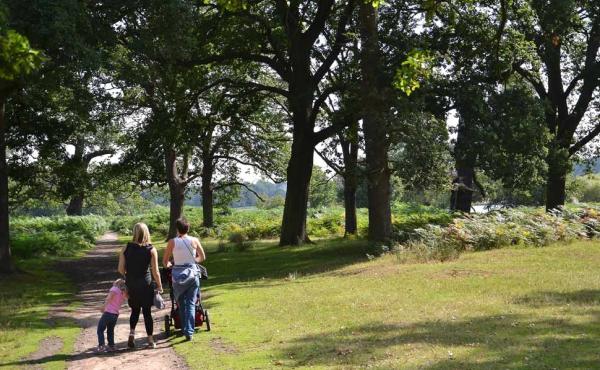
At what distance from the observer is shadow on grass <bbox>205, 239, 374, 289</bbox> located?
758 inches

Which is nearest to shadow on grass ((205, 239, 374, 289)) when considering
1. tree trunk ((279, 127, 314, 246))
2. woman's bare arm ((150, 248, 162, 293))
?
tree trunk ((279, 127, 314, 246))

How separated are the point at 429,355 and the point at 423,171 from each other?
43.7 ft

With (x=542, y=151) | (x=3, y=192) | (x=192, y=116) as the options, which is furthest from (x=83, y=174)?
(x=542, y=151)

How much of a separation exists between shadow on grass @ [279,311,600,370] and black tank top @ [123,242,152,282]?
2.46 meters

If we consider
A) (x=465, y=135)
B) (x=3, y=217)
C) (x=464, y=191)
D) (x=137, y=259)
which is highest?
(x=465, y=135)

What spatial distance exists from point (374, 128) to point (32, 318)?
11.7 metres

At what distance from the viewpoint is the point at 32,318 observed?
1304cm

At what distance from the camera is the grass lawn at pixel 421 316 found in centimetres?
715

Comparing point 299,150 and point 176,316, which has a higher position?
point 299,150

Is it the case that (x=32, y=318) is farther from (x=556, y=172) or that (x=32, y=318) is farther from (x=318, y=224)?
(x=318, y=224)

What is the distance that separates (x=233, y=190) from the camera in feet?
166

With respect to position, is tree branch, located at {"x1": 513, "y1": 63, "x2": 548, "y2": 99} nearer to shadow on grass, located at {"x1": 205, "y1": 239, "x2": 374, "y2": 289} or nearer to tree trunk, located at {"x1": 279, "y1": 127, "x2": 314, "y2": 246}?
tree trunk, located at {"x1": 279, "y1": 127, "x2": 314, "y2": 246}

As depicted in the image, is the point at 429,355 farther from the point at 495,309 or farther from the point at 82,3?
the point at 82,3

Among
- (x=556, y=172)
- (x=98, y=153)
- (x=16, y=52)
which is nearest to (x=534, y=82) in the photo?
(x=556, y=172)
